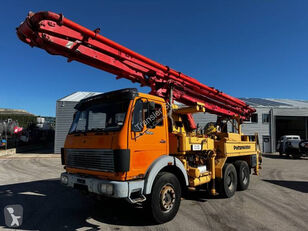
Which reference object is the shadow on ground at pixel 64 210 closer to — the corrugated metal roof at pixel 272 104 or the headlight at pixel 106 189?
the headlight at pixel 106 189

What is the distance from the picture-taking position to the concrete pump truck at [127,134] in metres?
3.80

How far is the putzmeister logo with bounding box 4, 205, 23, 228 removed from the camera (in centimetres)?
433

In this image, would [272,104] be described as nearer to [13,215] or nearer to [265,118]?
[265,118]

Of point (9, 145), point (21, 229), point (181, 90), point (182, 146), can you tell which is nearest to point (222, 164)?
point (182, 146)

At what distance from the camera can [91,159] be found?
435cm

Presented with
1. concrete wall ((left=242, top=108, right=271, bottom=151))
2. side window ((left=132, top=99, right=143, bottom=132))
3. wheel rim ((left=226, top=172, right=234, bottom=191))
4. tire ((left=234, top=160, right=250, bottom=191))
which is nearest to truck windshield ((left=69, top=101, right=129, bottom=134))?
side window ((left=132, top=99, right=143, bottom=132))

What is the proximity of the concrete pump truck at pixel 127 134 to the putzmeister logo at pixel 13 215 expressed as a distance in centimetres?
123

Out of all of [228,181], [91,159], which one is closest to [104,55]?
[91,159]

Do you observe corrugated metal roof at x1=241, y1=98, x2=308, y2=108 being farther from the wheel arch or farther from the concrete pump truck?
the wheel arch

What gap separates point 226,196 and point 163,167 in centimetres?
310

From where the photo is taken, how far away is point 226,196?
6.36m

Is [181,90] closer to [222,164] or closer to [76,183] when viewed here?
[222,164]

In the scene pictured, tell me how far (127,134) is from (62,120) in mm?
19316

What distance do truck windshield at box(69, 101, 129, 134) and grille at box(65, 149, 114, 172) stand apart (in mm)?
480
